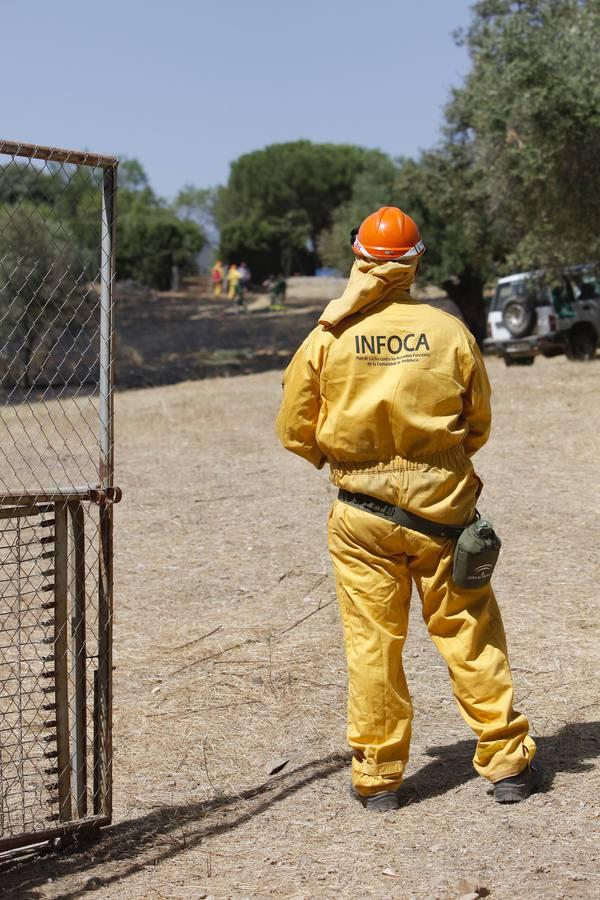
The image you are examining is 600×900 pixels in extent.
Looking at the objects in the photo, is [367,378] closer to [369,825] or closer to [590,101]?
[369,825]

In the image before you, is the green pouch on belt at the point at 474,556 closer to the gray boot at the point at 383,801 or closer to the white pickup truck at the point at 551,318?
the gray boot at the point at 383,801

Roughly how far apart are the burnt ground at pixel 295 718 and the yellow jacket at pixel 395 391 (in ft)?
3.43

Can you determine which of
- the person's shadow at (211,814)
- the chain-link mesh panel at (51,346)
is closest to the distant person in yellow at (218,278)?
the chain-link mesh panel at (51,346)

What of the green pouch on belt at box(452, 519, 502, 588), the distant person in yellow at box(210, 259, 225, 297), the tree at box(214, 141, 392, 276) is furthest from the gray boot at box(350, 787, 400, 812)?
the tree at box(214, 141, 392, 276)

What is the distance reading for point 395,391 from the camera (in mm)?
3588

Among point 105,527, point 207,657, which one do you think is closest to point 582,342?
point 207,657

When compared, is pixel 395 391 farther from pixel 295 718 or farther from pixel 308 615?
pixel 308 615

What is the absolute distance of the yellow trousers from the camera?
368 centimetres

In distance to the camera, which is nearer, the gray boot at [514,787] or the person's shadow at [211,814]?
the person's shadow at [211,814]

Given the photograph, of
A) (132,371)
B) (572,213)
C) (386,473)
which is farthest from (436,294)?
(386,473)

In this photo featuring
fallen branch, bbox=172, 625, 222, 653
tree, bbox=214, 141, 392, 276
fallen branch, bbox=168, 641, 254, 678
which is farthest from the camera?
tree, bbox=214, 141, 392, 276

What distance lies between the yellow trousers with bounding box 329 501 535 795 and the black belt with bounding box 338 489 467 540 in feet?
0.07

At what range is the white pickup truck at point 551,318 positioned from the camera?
60.5ft

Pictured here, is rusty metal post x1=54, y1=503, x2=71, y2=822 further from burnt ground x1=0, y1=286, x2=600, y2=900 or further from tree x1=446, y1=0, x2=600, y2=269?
tree x1=446, y1=0, x2=600, y2=269
